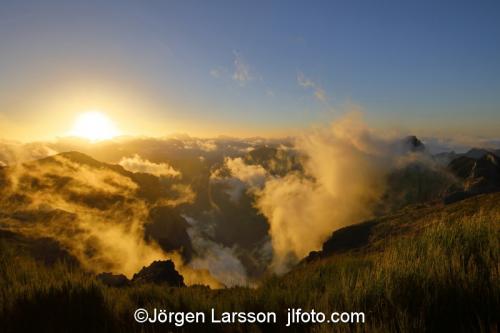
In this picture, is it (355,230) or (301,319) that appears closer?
(301,319)

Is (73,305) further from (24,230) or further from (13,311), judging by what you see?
(24,230)

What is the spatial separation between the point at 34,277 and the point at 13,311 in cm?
191

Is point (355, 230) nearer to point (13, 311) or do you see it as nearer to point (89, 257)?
point (89, 257)

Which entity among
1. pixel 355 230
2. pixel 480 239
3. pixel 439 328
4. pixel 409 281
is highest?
pixel 355 230

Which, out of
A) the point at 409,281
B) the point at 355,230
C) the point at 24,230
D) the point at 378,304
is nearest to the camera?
the point at 378,304

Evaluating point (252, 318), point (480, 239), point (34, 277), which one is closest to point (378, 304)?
point (252, 318)

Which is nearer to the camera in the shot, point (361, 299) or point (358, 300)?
point (358, 300)

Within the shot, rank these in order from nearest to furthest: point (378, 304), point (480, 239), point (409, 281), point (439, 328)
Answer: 1. point (439, 328)
2. point (378, 304)
3. point (409, 281)
4. point (480, 239)

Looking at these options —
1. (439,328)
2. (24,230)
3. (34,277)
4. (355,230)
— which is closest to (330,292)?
(439,328)

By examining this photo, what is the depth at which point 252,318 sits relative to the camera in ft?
18.9

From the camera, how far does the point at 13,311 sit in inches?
232

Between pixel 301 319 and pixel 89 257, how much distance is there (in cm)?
21696

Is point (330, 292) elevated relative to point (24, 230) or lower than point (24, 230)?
lower

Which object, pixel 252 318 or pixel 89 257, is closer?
pixel 252 318
